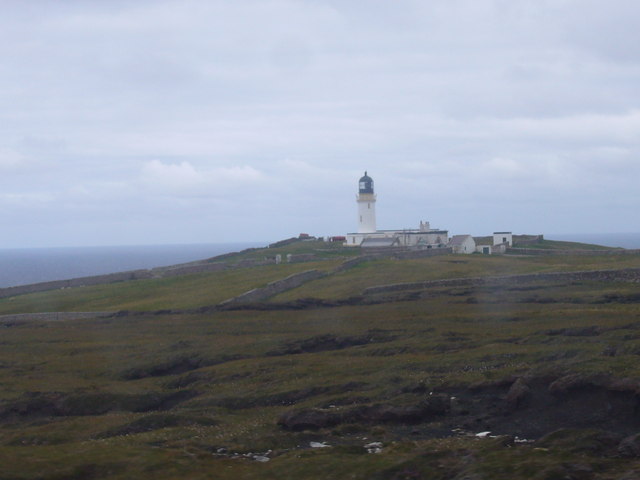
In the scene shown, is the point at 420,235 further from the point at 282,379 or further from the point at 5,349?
the point at 282,379

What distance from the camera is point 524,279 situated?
54.3 meters

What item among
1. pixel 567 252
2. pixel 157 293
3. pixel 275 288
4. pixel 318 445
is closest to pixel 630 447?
pixel 318 445

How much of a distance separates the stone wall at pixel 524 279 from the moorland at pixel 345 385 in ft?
0.48

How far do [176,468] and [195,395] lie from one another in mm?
12186

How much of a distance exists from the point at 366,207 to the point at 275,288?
51.5 meters

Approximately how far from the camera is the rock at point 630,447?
1688cm

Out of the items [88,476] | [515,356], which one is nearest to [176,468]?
[88,476]

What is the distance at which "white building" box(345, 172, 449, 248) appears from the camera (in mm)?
96125

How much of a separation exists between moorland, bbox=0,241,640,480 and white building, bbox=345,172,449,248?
39.0 metres

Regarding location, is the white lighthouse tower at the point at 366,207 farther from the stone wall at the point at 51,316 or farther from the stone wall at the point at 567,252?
the stone wall at the point at 51,316

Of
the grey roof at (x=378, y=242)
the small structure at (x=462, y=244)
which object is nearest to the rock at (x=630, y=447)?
the small structure at (x=462, y=244)

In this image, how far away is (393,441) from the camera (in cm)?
2053

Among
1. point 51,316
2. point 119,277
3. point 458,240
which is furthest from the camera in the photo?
point 458,240

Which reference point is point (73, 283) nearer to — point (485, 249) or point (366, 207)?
point (485, 249)
